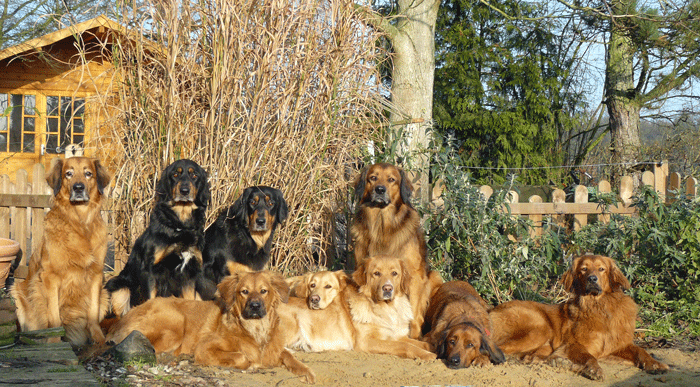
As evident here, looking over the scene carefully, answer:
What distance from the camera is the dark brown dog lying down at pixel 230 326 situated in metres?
3.96

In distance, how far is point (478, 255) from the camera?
18.6 ft

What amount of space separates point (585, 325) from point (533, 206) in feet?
6.40

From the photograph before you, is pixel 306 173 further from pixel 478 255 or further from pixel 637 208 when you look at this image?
pixel 637 208

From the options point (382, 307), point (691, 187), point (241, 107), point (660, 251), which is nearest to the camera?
point (382, 307)

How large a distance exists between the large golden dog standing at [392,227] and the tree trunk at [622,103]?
8932 millimetres

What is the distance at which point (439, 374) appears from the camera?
4.01 meters

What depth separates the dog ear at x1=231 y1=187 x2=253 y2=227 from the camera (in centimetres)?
493

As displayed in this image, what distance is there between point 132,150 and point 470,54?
8991 millimetres

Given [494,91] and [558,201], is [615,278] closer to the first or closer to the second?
[558,201]

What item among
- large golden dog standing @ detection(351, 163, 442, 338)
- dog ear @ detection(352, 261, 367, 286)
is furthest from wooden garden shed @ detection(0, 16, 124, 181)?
dog ear @ detection(352, 261, 367, 286)

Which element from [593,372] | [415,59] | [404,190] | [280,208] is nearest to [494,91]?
[415,59]

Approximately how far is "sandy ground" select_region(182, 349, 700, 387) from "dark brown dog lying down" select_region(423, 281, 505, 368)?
3.6 inches

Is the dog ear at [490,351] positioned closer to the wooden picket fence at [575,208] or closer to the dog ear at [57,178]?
the wooden picket fence at [575,208]

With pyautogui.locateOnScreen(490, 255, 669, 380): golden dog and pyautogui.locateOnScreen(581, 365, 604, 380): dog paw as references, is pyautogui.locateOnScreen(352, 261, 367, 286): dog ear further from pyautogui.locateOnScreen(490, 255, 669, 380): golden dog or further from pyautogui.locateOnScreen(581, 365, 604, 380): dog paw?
pyautogui.locateOnScreen(581, 365, 604, 380): dog paw
